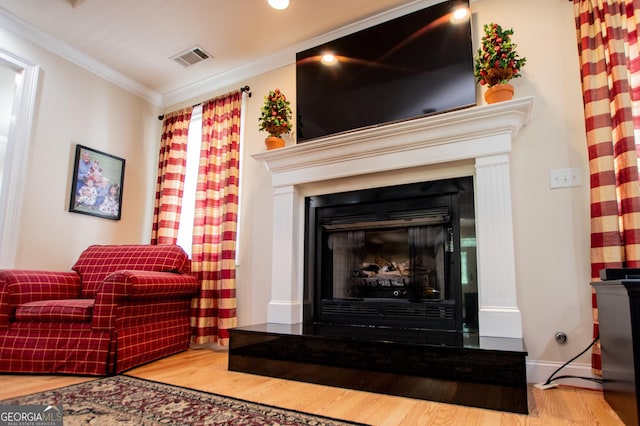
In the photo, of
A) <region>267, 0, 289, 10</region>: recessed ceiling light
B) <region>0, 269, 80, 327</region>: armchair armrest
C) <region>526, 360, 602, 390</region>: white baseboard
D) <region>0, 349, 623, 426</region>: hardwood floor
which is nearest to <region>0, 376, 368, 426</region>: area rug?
<region>0, 349, 623, 426</region>: hardwood floor

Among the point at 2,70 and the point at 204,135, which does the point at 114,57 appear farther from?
the point at 2,70

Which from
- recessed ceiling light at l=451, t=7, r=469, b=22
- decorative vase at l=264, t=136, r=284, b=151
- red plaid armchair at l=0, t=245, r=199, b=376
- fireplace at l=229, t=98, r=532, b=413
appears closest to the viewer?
fireplace at l=229, t=98, r=532, b=413

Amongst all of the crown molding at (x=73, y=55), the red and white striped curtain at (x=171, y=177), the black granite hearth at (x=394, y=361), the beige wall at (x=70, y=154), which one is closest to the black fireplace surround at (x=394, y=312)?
the black granite hearth at (x=394, y=361)

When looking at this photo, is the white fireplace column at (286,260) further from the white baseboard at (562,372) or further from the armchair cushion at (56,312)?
the white baseboard at (562,372)

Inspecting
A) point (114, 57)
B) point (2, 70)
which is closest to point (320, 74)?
point (114, 57)

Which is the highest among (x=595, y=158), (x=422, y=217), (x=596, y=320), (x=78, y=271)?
(x=595, y=158)

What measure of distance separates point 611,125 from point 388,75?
130 centimetres

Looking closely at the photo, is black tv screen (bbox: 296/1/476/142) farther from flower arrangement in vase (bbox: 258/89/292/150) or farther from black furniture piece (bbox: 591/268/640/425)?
black furniture piece (bbox: 591/268/640/425)

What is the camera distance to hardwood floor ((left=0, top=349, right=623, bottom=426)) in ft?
4.80

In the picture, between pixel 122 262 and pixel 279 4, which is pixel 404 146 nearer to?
pixel 279 4

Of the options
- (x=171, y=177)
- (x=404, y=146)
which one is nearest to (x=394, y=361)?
(x=404, y=146)

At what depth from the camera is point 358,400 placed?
169 cm

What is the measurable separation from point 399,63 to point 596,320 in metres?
1.87

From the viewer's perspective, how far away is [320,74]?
2844 mm
